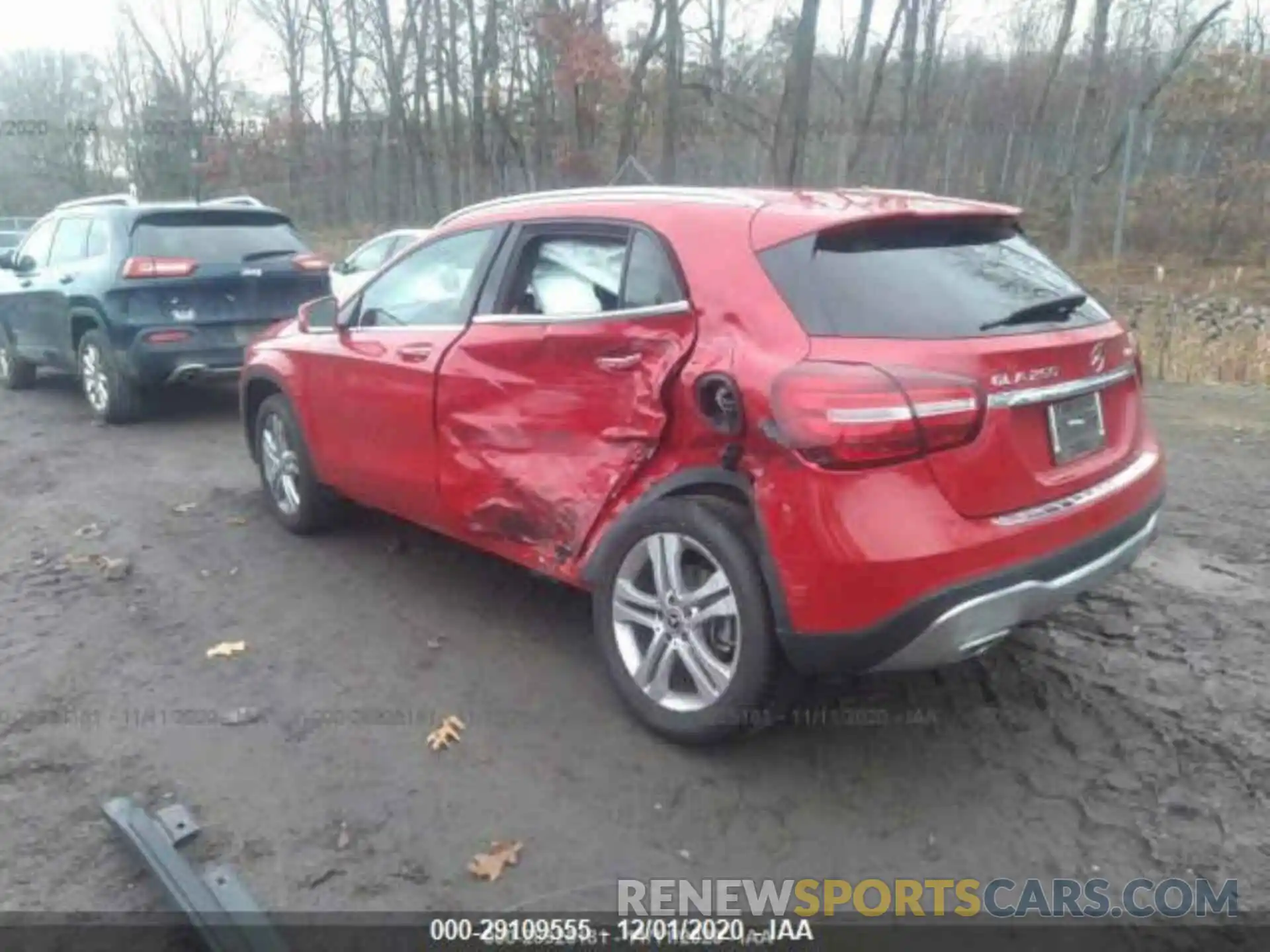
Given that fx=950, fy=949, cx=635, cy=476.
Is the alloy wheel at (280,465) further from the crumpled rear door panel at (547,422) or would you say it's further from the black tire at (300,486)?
the crumpled rear door panel at (547,422)

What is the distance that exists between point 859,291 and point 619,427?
85 centimetres

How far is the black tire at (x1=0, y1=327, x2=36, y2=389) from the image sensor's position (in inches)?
365

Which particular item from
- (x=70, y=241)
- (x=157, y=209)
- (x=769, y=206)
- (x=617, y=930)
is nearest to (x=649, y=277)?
(x=769, y=206)

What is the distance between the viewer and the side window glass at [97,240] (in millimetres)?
7219

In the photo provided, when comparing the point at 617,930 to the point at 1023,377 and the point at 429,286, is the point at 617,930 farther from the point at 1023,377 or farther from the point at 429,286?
the point at 429,286

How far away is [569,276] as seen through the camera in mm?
3363

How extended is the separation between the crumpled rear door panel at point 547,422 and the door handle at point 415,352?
0.50ft

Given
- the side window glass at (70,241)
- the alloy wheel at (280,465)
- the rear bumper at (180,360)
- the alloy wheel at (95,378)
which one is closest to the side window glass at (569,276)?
the alloy wheel at (280,465)

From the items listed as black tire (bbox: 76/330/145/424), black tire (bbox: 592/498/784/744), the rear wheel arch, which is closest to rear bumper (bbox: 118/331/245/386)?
black tire (bbox: 76/330/145/424)

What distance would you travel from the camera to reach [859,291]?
2.69m

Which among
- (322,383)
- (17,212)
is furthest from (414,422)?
(17,212)

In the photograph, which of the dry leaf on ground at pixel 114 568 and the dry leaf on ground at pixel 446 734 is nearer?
the dry leaf on ground at pixel 446 734

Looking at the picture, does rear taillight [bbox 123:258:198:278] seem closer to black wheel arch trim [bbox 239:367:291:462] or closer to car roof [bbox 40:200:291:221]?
car roof [bbox 40:200:291:221]

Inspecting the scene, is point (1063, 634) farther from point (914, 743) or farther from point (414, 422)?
point (414, 422)
